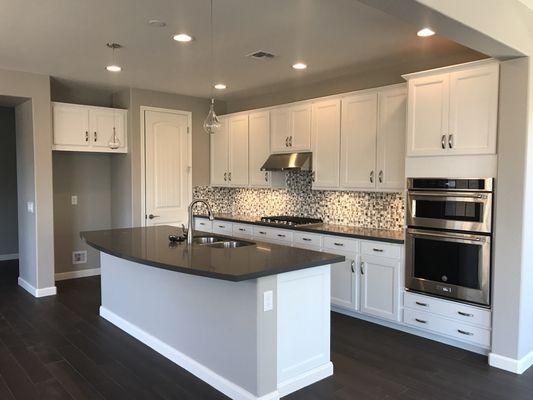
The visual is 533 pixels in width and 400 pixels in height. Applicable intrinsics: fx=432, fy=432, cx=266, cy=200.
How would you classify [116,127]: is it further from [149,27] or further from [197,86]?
[149,27]

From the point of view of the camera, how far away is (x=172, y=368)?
3.31m

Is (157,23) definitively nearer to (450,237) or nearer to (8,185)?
(450,237)

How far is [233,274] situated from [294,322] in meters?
0.74

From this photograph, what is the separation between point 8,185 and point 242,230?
481 cm

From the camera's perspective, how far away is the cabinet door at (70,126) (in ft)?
17.8

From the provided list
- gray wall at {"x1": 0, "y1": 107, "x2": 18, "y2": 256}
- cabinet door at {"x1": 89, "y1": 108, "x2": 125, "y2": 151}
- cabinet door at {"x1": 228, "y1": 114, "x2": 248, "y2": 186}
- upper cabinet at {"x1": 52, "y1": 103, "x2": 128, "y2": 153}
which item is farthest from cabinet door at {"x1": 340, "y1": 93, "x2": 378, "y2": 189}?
gray wall at {"x1": 0, "y1": 107, "x2": 18, "y2": 256}

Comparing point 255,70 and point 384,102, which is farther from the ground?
point 255,70

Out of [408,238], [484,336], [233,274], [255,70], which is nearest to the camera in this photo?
[233,274]

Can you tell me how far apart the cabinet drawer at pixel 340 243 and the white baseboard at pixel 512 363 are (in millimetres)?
1496

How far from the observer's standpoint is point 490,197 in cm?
335

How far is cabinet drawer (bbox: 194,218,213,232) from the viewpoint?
6.32m

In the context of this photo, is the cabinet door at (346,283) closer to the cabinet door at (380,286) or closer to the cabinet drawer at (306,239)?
the cabinet door at (380,286)

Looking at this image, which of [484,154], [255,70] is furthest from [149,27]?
[484,154]

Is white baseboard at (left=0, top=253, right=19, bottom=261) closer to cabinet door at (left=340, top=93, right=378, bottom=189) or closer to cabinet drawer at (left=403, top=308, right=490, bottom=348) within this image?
cabinet door at (left=340, top=93, right=378, bottom=189)
